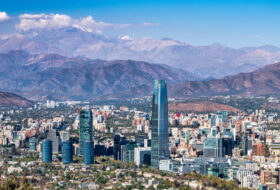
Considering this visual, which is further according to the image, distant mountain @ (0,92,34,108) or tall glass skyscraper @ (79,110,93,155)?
distant mountain @ (0,92,34,108)

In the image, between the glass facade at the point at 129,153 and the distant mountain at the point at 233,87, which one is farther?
the distant mountain at the point at 233,87

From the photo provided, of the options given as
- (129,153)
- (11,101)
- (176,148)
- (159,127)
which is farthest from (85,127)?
(11,101)

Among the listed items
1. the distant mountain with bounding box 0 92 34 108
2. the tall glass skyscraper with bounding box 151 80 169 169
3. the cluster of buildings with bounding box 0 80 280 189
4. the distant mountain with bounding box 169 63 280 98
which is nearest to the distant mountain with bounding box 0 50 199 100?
the distant mountain with bounding box 169 63 280 98

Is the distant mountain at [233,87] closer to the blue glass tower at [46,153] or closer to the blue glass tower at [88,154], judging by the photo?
the blue glass tower at [46,153]

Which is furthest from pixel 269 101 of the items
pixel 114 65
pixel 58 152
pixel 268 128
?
pixel 114 65

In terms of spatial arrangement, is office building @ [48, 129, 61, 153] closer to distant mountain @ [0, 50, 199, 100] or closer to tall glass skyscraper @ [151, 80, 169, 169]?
tall glass skyscraper @ [151, 80, 169, 169]

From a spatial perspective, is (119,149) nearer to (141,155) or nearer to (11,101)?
(141,155)

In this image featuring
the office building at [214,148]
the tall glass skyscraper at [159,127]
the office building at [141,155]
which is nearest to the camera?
the tall glass skyscraper at [159,127]

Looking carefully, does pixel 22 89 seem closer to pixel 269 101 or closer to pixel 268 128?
pixel 269 101

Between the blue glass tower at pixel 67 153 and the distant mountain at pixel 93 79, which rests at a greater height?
the distant mountain at pixel 93 79

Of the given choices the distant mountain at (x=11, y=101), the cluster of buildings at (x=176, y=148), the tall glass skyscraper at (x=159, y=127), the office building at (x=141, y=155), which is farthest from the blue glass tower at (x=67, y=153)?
the distant mountain at (x=11, y=101)
